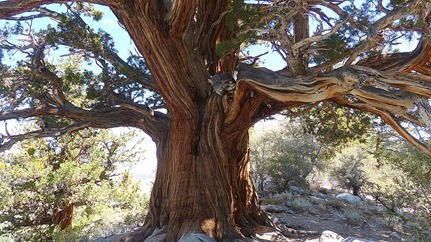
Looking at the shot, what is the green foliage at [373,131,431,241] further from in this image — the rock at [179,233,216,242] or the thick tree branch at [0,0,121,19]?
the thick tree branch at [0,0,121,19]

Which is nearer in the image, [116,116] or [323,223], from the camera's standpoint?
[116,116]

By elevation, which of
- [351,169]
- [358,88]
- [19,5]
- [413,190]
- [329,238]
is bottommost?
[329,238]

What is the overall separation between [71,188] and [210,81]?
5.69m

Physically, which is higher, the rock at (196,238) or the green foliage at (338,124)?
the green foliage at (338,124)

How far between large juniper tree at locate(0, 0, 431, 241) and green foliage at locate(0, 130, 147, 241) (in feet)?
8.58

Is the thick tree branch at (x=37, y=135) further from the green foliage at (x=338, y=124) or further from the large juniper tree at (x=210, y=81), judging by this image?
the green foliage at (x=338, y=124)

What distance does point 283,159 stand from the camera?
14.3 m

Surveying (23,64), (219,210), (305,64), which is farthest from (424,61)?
(23,64)

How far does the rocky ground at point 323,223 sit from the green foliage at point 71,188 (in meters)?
4.43

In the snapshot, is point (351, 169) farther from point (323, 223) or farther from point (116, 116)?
point (116, 116)

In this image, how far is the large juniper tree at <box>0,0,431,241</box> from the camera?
3709mm

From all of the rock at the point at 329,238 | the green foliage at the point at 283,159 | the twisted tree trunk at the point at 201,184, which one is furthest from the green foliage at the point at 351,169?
the twisted tree trunk at the point at 201,184

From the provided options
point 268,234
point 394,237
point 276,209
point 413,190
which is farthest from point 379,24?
point 276,209

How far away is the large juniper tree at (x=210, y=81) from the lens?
146 inches
